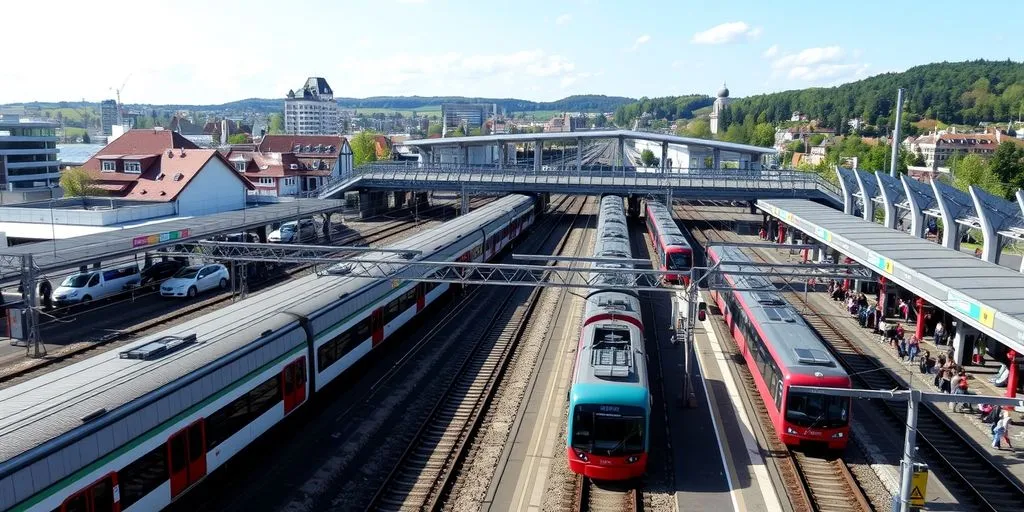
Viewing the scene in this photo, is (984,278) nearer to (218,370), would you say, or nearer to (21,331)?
(218,370)

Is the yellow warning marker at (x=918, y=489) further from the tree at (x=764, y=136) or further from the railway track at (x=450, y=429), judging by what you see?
the tree at (x=764, y=136)

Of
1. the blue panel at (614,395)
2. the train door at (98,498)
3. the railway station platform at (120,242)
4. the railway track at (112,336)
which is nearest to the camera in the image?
the train door at (98,498)

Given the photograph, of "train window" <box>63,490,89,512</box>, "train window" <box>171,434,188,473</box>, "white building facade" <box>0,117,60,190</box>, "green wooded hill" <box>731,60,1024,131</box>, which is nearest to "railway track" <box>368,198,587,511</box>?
"train window" <box>171,434,188,473</box>

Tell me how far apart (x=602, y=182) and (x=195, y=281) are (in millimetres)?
36764

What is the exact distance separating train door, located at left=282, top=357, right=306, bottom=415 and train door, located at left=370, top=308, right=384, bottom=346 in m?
4.72

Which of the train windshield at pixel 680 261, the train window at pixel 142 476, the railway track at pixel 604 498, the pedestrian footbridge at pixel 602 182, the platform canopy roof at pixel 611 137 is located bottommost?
the railway track at pixel 604 498

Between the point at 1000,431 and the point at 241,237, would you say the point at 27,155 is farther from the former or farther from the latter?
the point at 1000,431

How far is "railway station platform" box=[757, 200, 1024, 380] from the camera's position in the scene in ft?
62.3

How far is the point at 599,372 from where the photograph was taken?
16250 millimetres

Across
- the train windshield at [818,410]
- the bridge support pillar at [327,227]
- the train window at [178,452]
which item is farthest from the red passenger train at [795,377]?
the bridge support pillar at [327,227]

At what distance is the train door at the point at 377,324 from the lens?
74.7 feet

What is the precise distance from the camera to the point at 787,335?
65.2ft

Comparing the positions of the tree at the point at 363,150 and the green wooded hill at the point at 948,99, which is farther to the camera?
the green wooded hill at the point at 948,99

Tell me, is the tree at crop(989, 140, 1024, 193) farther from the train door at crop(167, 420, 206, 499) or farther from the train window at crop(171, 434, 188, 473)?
the train window at crop(171, 434, 188, 473)
